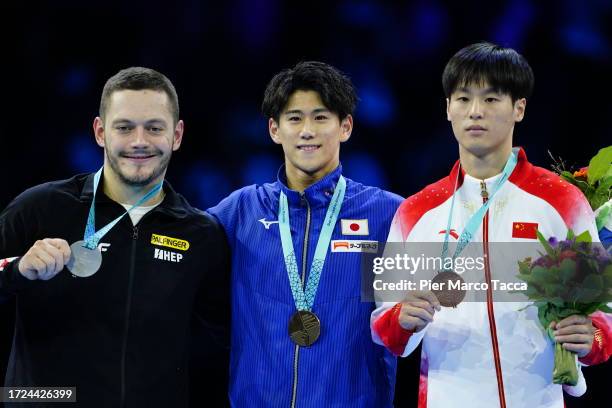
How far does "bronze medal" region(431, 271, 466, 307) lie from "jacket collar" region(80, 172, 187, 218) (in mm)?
1122

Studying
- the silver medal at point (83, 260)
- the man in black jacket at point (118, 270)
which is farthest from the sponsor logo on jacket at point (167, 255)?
the silver medal at point (83, 260)

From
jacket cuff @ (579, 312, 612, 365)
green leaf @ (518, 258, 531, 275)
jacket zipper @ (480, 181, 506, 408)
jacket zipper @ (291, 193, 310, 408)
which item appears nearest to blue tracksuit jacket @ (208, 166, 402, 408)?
jacket zipper @ (291, 193, 310, 408)

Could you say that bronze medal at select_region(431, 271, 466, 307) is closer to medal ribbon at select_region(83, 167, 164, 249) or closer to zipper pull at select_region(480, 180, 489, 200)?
zipper pull at select_region(480, 180, 489, 200)

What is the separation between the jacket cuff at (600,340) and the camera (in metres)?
2.71

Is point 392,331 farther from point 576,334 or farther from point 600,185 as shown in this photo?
point 600,185

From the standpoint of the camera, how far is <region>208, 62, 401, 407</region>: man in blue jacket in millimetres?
3193

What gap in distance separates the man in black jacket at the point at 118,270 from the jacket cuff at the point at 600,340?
1.55 m

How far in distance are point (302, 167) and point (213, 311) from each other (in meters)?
0.76

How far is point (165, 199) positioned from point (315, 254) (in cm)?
68

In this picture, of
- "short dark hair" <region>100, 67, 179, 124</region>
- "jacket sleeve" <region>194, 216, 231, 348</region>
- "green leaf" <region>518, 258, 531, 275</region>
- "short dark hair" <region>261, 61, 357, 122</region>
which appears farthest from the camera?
"short dark hair" <region>261, 61, 357, 122</region>

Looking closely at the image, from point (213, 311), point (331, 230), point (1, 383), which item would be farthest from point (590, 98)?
point (1, 383)

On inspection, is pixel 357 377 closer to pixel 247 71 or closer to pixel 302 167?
pixel 302 167

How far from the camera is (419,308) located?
276cm

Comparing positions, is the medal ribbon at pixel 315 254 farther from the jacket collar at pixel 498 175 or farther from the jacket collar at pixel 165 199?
the jacket collar at pixel 498 175
